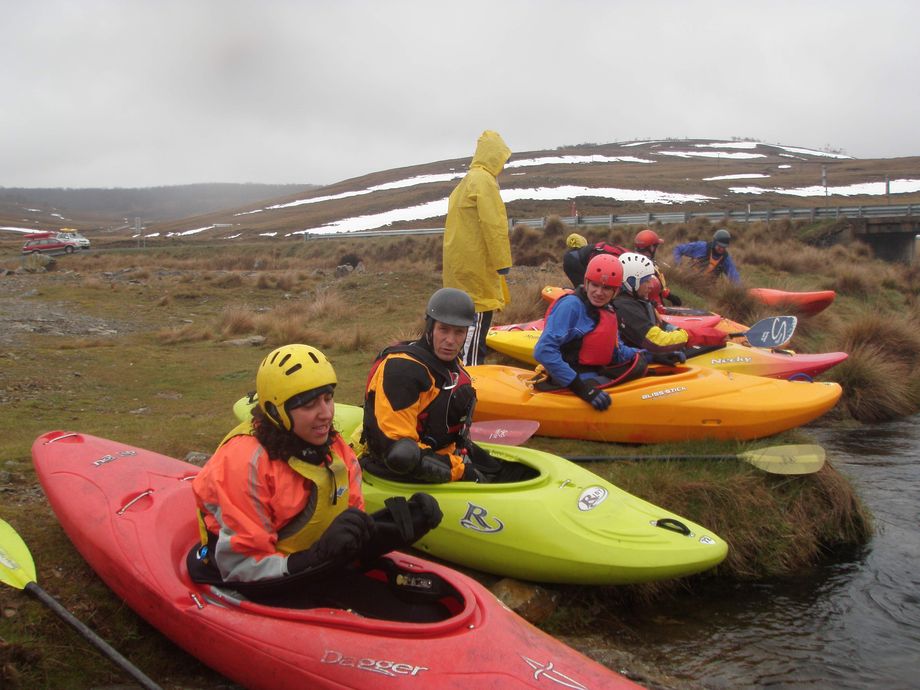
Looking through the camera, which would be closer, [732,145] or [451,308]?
[451,308]

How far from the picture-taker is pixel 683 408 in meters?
6.24

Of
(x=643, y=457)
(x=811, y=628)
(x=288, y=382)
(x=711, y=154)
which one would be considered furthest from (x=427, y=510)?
(x=711, y=154)

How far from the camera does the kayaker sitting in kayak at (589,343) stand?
20.4 ft

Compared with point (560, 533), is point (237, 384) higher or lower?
higher

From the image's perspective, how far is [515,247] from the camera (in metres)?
19.7

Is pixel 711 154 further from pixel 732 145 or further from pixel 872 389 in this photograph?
pixel 872 389

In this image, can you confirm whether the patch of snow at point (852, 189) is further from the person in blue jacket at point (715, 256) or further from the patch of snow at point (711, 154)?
the person in blue jacket at point (715, 256)

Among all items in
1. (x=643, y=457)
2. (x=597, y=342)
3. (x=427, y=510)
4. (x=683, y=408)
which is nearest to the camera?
(x=427, y=510)

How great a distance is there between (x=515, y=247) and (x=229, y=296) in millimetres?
7257

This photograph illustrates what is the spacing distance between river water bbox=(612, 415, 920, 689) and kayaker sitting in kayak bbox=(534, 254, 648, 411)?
1.99 meters

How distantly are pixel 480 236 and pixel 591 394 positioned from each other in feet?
6.28

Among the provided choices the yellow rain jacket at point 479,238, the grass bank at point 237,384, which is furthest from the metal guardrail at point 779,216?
the yellow rain jacket at point 479,238

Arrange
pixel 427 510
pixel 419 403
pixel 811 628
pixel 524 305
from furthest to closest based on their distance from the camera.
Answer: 1. pixel 524 305
2. pixel 811 628
3. pixel 419 403
4. pixel 427 510

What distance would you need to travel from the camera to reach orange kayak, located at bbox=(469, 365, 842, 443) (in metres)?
6.20
